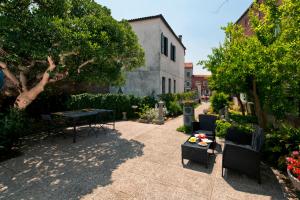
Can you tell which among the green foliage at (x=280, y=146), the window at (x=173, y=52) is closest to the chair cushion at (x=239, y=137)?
the green foliage at (x=280, y=146)

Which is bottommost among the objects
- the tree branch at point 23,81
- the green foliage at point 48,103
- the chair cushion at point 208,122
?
the chair cushion at point 208,122

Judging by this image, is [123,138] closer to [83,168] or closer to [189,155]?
[83,168]

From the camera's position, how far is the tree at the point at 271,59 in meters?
4.67

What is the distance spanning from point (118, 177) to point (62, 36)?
177 inches

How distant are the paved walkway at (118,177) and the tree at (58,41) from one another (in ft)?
10.3

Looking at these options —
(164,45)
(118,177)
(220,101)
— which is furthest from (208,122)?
(164,45)

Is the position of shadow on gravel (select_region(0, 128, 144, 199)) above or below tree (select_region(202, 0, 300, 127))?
below

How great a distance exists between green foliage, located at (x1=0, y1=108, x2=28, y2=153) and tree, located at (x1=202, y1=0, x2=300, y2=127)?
7.67 metres

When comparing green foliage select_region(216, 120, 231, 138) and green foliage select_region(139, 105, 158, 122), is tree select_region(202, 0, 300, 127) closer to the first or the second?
green foliage select_region(216, 120, 231, 138)

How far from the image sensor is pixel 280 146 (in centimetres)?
513

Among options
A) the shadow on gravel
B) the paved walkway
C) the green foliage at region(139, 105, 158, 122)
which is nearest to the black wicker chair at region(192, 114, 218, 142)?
the paved walkway

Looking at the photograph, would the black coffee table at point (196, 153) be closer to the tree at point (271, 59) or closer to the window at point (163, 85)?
the tree at point (271, 59)

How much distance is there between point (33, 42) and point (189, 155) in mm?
5925

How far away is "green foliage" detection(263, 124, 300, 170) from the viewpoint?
15.7 feet
